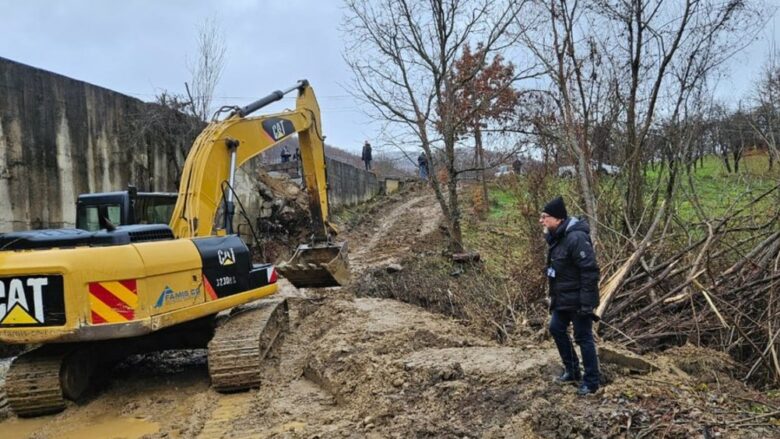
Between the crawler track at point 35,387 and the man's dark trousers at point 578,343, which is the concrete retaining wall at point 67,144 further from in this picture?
the man's dark trousers at point 578,343

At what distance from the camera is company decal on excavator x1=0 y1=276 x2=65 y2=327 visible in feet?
16.6

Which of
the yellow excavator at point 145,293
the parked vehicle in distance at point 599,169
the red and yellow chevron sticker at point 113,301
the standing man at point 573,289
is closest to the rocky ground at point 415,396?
the standing man at point 573,289

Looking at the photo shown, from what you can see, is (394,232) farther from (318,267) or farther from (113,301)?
(113,301)

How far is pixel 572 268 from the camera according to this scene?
4.55 metres

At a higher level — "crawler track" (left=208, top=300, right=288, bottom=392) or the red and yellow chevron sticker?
the red and yellow chevron sticker

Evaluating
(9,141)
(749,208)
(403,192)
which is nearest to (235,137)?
(9,141)

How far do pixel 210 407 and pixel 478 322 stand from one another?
3405mm

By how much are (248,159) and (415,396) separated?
4.14m

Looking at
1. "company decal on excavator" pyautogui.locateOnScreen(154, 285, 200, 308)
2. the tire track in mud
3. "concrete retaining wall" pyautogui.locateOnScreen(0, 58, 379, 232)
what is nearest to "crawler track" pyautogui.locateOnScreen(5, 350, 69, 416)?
"company decal on excavator" pyautogui.locateOnScreen(154, 285, 200, 308)

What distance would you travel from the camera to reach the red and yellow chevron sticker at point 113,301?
5145mm

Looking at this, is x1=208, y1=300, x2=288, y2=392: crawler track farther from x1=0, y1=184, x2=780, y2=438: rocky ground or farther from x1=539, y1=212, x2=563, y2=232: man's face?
x1=539, y1=212, x2=563, y2=232: man's face

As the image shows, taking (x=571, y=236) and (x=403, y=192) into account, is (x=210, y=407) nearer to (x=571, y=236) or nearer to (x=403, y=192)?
(x=571, y=236)

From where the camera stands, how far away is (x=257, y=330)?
616 centimetres

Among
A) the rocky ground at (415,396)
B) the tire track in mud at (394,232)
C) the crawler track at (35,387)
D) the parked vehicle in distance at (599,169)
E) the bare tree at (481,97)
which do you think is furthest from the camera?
the tire track in mud at (394,232)
